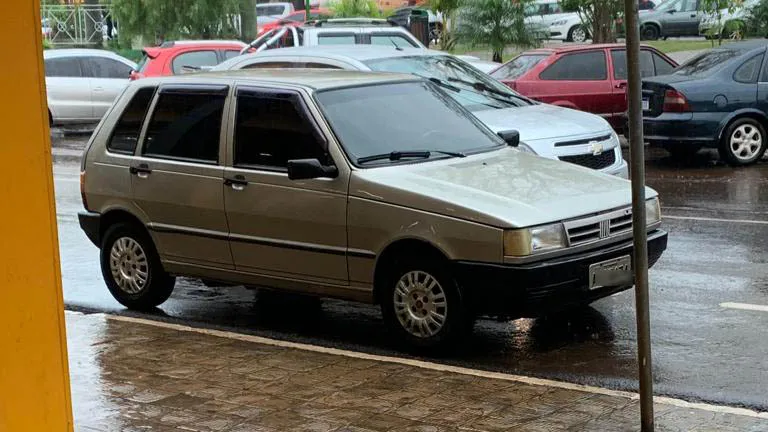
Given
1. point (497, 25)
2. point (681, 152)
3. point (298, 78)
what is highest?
point (497, 25)

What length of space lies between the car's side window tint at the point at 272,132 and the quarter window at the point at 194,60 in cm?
1345

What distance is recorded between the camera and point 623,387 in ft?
21.2

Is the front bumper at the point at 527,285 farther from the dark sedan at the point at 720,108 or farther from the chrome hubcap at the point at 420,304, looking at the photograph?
the dark sedan at the point at 720,108

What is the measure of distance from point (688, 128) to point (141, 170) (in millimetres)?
9059

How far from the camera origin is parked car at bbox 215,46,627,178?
11.4 metres

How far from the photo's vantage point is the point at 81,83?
24297 mm

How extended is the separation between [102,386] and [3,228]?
2717 millimetres

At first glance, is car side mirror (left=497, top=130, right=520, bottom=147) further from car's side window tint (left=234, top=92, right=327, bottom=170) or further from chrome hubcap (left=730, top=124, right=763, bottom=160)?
chrome hubcap (left=730, top=124, right=763, bottom=160)

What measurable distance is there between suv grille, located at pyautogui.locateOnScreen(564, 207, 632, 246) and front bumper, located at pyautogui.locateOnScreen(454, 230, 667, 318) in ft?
0.32

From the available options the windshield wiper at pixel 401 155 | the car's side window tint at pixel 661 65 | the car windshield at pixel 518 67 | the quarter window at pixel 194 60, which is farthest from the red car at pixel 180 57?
the windshield wiper at pixel 401 155

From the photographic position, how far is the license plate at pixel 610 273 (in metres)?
7.02

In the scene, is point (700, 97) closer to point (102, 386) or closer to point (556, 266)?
point (556, 266)

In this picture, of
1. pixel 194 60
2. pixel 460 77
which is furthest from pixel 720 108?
pixel 194 60

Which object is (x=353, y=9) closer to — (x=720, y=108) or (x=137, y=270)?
(x=720, y=108)
